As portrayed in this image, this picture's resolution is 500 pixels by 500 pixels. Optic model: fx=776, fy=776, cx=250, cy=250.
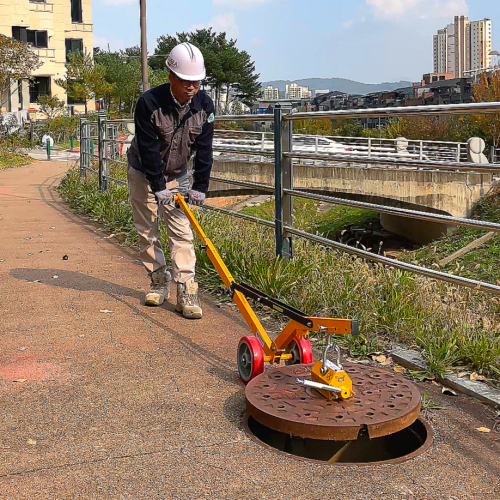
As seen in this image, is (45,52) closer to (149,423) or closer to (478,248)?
(478,248)

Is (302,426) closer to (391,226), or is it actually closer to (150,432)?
(150,432)

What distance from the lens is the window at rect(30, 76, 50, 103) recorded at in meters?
55.1

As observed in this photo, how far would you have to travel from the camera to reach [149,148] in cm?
514

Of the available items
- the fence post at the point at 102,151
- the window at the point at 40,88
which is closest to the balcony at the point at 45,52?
the window at the point at 40,88

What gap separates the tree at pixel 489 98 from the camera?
128 feet

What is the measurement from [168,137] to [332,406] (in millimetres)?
2473

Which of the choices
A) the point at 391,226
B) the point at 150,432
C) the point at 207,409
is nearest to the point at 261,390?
the point at 207,409

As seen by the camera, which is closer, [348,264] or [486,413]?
[486,413]

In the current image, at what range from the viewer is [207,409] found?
3.73 m

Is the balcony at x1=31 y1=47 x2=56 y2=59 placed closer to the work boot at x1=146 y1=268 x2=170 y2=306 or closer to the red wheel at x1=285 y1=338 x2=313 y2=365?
the work boot at x1=146 y1=268 x2=170 y2=306

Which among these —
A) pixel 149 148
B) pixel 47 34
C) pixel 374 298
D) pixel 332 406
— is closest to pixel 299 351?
pixel 332 406

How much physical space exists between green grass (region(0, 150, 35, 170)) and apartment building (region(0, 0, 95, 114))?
21507 mm

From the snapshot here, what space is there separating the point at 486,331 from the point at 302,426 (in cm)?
162

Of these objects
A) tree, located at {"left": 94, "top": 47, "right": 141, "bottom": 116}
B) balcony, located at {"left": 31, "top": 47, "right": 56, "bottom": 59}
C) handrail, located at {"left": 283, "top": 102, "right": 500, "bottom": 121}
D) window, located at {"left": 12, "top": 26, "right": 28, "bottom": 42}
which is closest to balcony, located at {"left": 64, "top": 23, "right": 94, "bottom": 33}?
tree, located at {"left": 94, "top": 47, "right": 141, "bottom": 116}
